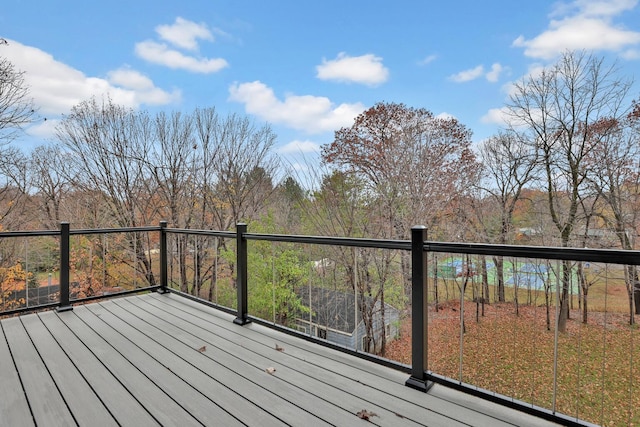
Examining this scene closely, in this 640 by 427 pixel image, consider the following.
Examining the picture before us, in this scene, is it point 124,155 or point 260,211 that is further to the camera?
point 260,211

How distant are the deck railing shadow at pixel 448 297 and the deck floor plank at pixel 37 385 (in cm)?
106

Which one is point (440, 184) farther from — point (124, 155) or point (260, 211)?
point (124, 155)

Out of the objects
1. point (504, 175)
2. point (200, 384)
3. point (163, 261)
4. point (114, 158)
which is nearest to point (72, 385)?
point (200, 384)

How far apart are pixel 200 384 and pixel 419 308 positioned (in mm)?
1515

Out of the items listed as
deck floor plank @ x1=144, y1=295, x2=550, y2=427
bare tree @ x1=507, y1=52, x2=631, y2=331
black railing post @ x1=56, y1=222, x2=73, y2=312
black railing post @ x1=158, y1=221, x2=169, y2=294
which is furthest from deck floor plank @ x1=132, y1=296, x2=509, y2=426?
bare tree @ x1=507, y1=52, x2=631, y2=331

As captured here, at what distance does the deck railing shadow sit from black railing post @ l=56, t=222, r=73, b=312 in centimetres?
1

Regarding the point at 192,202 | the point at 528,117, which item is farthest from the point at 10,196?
the point at 528,117

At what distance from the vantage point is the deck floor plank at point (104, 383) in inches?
68.3

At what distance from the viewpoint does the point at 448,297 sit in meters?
5.83

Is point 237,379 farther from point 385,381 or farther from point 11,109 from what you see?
point 11,109

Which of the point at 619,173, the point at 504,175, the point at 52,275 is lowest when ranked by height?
the point at 52,275

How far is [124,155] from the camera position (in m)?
9.32

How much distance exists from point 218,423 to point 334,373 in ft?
2.76

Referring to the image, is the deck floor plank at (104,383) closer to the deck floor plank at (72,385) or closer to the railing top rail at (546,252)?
the deck floor plank at (72,385)
